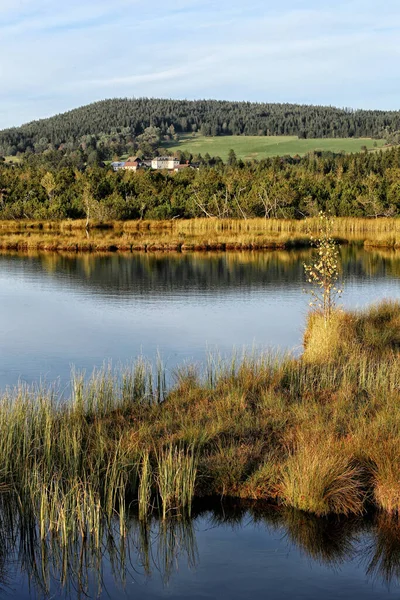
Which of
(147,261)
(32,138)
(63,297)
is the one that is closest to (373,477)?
(63,297)

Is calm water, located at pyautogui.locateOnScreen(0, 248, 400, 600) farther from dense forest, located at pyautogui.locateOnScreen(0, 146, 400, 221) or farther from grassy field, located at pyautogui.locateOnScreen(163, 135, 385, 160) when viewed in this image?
grassy field, located at pyautogui.locateOnScreen(163, 135, 385, 160)

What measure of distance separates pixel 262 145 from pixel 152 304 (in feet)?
394

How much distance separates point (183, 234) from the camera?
167 feet

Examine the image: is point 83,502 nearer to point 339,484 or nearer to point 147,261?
point 339,484

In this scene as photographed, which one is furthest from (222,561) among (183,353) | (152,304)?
(152,304)

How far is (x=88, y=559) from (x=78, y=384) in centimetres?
370

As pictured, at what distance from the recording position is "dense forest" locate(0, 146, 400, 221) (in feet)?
202

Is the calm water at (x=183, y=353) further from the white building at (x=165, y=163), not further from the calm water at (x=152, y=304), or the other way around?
the white building at (x=165, y=163)

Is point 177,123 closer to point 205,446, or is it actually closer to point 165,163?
point 165,163

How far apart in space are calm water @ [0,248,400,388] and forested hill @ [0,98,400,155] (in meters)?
103

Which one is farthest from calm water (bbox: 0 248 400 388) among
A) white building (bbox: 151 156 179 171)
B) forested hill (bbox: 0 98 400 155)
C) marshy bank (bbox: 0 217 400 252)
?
forested hill (bbox: 0 98 400 155)

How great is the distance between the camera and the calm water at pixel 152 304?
1712 centimetres

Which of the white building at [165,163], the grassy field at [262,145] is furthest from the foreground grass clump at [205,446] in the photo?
the grassy field at [262,145]

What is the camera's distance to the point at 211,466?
873 cm
